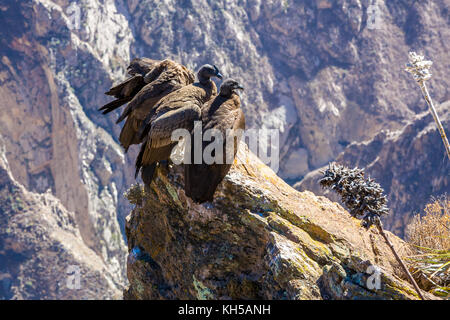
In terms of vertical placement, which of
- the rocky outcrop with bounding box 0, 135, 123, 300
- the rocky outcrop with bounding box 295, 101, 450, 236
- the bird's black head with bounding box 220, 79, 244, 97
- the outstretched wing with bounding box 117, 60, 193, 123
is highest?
the rocky outcrop with bounding box 295, 101, 450, 236

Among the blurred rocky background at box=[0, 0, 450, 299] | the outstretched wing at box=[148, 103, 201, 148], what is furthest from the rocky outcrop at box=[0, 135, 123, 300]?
the outstretched wing at box=[148, 103, 201, 148]

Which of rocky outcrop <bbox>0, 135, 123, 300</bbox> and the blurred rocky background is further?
the blurred rocky background

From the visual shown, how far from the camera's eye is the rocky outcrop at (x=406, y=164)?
101m

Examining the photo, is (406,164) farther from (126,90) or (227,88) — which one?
(227,88)

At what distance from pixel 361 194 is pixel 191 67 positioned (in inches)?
4267

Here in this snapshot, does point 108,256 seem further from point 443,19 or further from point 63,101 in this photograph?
point 443,19

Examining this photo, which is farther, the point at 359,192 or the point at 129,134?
the point at 129,134

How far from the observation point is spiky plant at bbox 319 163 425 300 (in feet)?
27.7

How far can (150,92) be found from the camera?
11750 mm

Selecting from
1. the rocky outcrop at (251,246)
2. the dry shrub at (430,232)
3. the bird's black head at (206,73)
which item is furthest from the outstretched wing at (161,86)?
the dry shrub at (430,232)

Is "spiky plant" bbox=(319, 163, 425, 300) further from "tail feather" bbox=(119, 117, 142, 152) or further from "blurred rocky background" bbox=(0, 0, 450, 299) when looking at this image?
"blurred rocky background" bbox=(0, 0, 450, 299)

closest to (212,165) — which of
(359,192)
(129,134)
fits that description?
(359,192)

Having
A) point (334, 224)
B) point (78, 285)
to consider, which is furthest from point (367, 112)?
point (334, 224)

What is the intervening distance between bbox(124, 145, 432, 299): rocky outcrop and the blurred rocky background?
92486 mm
